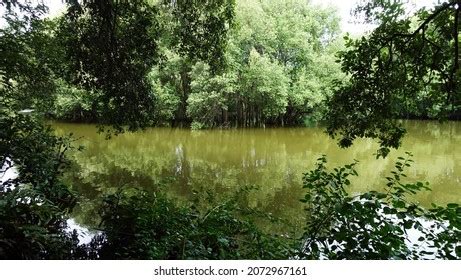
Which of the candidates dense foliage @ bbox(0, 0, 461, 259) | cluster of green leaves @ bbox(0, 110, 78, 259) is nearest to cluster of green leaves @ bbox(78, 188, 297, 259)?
dense foliage @ bbox(0, 0, 461, 259)

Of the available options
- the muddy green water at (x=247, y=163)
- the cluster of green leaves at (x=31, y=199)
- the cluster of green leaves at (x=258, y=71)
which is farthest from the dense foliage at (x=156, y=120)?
the muddy green water at (x=247, y=163)

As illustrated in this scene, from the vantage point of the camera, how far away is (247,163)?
15750mm

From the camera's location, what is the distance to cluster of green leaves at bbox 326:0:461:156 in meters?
4.98

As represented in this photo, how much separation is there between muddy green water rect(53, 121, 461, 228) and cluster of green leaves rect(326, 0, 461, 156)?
10.2 feet

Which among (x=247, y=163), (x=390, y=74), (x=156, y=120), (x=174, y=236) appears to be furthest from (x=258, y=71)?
(x=174, y=236)

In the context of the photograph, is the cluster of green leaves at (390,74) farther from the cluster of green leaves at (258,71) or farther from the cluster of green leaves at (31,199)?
the cluster of green leaves at (31,199)

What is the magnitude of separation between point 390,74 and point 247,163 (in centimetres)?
1072

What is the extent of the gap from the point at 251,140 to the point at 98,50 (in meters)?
16.5

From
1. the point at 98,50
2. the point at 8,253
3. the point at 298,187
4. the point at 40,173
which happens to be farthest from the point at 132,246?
the point at 298,187

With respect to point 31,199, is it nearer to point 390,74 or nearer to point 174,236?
point 174,236

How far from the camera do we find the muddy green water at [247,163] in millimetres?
10852

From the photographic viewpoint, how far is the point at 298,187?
38.2 ft

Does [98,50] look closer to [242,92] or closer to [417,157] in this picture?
[417,157]

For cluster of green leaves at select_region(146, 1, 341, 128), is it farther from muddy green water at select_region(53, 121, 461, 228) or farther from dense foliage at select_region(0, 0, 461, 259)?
muddy green water at select_region(53, 121, 461, 228)
